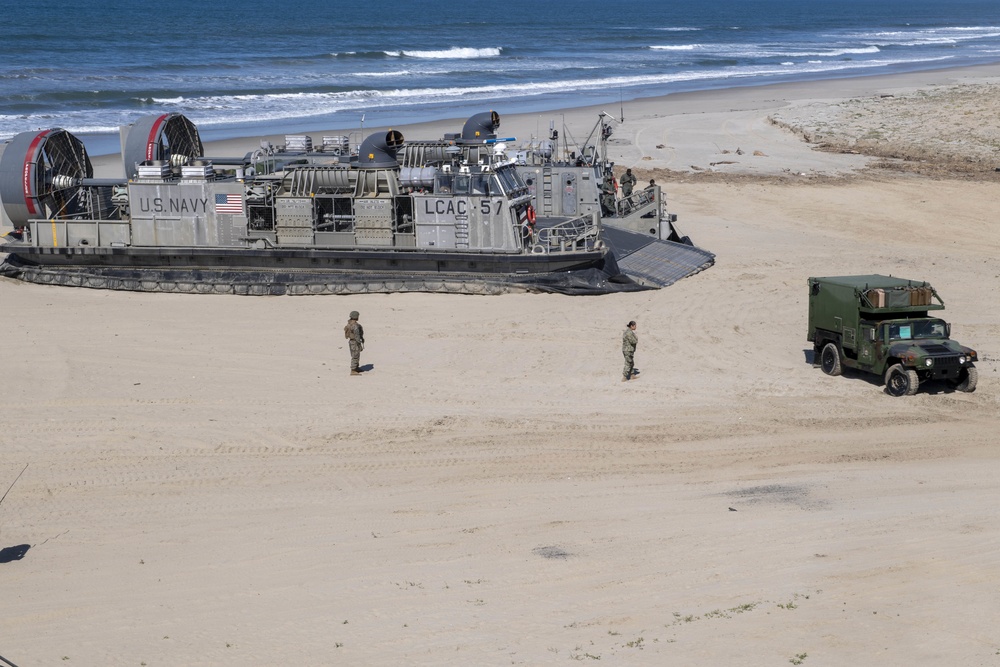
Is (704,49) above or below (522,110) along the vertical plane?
above

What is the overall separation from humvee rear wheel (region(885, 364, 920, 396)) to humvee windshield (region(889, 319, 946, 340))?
1.46 feet

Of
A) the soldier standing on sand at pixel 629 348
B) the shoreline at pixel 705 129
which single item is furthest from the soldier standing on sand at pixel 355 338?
the shoreline at pixel 705 129

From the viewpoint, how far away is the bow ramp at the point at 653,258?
21.5 metres

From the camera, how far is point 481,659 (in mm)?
8945

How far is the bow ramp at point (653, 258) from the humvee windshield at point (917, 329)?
612cm

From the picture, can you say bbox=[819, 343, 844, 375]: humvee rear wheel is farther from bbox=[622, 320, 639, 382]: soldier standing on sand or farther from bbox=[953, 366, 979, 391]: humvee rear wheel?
bbox=[622, 320, 639, 382]: soldier standing on sand

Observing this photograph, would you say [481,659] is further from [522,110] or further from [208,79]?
[208,79]

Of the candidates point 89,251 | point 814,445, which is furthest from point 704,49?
point 814,445

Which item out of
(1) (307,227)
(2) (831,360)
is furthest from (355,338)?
(2) (831,360)

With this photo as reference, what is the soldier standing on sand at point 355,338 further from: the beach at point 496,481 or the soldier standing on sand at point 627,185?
the soldier standing on sand at point 627,185

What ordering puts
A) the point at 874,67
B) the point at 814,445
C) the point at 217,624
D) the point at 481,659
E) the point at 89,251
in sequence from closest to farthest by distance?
the point at 481,659 < the point at 217,624 < the point at 814,445 < the point at 89,251 < the point at 874,67

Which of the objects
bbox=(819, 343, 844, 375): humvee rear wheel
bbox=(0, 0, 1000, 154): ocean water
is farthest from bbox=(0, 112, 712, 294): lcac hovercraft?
bbox=(819, 343, 844, 375): humvee rear wheel

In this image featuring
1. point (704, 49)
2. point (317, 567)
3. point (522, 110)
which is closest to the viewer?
point (317, 567)

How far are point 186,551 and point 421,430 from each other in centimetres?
393
